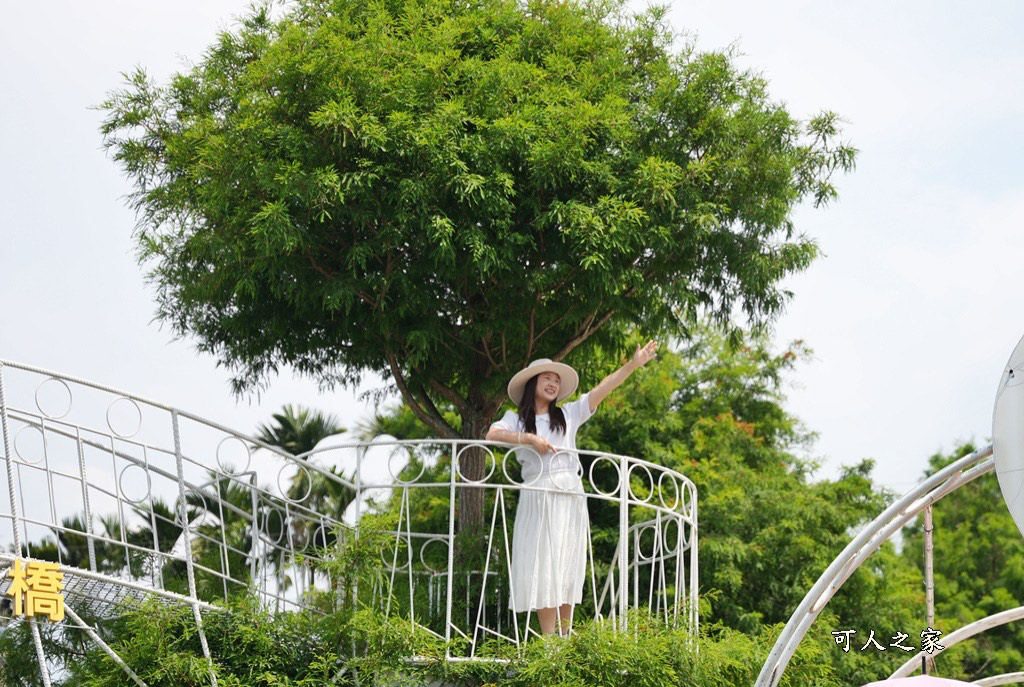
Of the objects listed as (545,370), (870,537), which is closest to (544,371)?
(545,370)

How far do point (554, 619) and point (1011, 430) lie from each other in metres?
3.00

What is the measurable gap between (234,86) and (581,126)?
101 inches

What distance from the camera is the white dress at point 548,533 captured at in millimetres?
6680

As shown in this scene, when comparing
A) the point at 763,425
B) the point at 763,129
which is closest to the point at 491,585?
the point at 763,129

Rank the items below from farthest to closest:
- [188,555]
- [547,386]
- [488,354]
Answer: [488,354] → [547,386] → [188,555]

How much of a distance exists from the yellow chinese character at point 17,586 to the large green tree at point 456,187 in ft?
8.23

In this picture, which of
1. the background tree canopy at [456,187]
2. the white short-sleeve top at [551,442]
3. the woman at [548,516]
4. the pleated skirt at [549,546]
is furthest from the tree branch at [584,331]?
the pleated skirt at [549,546]

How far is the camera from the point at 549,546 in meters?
6.69

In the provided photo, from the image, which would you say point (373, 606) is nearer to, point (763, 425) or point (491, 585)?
point (491, 585)

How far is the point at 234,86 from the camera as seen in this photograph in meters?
8.61

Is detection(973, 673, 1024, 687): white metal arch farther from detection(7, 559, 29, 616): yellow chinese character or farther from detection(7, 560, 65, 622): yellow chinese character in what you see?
detection(7, 559, 29, 616): yellow chinese character

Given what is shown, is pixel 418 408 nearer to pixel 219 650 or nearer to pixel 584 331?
pixel 584 331

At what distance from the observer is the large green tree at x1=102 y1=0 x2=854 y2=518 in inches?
297

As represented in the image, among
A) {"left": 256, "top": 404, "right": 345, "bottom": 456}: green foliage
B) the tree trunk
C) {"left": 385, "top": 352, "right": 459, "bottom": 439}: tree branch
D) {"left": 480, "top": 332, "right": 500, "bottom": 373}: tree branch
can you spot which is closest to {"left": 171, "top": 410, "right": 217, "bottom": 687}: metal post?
the tree trunk
